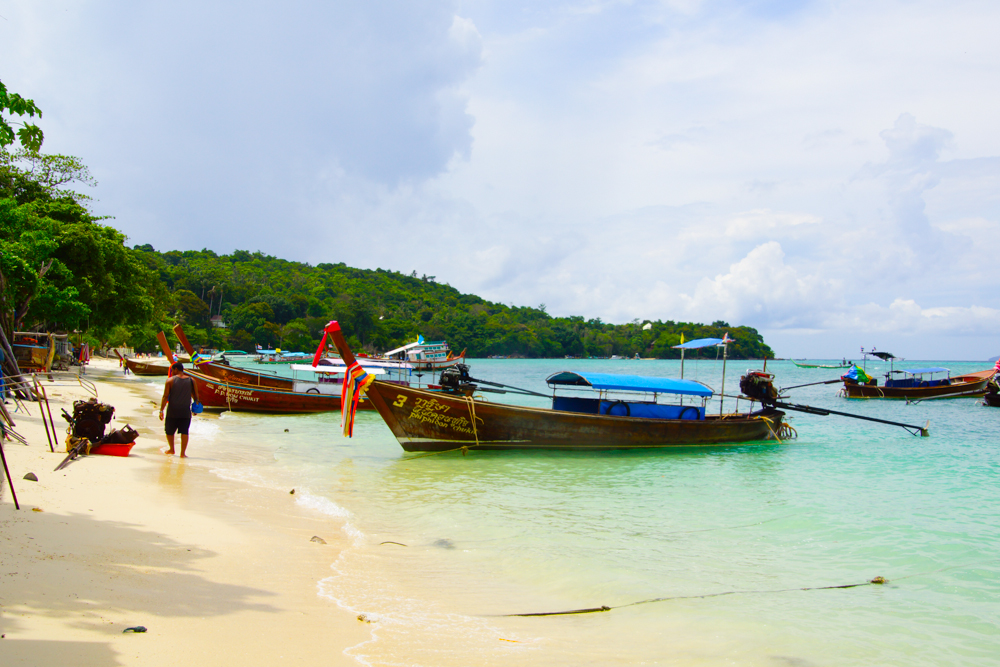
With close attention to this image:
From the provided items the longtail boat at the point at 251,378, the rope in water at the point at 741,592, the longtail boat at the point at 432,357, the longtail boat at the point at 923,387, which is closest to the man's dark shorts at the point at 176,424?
the rope in water at the point at 741,592

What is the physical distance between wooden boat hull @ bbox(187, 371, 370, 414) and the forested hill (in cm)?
4340

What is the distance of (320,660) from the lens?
327 cm

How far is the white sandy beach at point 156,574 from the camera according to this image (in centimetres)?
304

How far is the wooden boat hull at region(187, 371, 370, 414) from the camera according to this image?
20.6 m

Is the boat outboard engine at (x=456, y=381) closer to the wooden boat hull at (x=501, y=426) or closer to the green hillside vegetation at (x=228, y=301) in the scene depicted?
the wooden boat hull at (x=501, y=426)

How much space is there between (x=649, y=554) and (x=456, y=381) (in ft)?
26.3

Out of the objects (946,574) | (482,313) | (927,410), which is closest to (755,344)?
(482,313)

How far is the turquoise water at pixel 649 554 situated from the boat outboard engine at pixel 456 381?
1.68m

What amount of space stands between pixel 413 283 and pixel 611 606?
425 ft

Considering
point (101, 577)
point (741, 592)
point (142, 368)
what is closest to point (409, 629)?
Answer: point (101, 577)

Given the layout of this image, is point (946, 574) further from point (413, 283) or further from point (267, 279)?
point (413, 283)

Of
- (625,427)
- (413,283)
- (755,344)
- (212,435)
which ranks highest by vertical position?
(413,283)

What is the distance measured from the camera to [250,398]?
68.1 feet

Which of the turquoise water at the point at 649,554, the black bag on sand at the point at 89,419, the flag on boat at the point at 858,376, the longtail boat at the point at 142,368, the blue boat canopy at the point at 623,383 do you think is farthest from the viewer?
the flag on boat at the point at 858,376
